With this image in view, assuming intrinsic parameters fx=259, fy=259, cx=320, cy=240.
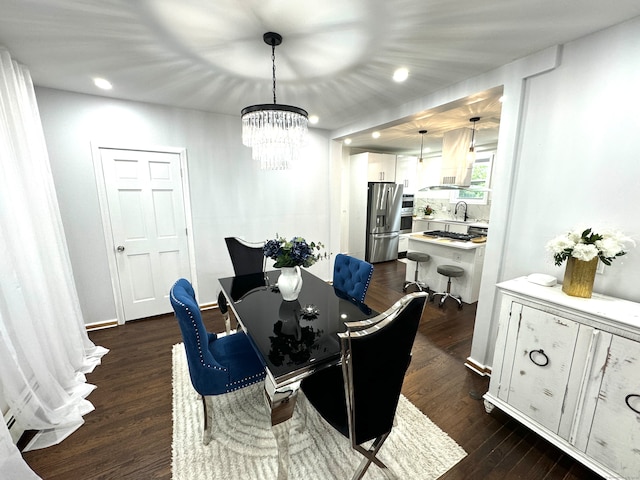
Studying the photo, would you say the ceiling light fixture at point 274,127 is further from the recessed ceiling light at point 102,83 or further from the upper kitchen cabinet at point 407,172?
the upper kitchen cabinet at point 407,172

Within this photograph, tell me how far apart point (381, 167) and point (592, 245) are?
14.7ft

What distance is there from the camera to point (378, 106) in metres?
2.99

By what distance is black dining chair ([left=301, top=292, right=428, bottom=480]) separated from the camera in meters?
1.10

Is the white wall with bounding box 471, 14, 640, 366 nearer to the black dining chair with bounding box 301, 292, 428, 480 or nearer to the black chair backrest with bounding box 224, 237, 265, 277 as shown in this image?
the black dining chair with bounding box 301, 292, 428, 480

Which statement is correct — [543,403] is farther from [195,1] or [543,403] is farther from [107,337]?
[107,337]

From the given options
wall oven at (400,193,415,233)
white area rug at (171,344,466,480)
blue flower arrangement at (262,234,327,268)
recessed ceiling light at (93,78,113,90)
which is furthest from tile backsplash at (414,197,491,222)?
recessed ceiling light at (93,78,113,90)

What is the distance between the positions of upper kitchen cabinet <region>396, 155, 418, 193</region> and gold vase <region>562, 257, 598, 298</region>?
4672mm

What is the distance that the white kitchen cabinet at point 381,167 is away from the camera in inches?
217

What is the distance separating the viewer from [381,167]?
5668mm

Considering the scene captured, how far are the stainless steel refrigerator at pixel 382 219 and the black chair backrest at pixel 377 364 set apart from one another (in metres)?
4.60

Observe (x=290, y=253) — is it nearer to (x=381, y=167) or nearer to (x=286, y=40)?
(x=286, y=40)

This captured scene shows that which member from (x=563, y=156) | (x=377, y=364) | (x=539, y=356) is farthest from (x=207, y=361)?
(x=563, y=156)

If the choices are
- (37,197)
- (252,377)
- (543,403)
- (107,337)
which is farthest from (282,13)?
(107,337)

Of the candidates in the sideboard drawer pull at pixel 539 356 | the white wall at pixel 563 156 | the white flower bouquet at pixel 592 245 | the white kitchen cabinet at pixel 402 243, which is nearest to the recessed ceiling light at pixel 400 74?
the white wall at pixel 563 156
